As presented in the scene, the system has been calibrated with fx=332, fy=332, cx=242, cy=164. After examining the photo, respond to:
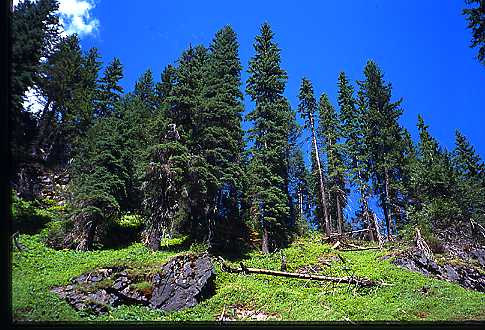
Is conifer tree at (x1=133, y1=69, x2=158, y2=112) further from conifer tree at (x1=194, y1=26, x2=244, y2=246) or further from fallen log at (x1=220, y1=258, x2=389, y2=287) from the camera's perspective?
fallen log at (x1=220, y1=258, x2=389, y2=287)

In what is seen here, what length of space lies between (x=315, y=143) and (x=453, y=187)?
10768 mm

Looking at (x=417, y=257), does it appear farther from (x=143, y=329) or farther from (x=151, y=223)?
(x=143, y=329)

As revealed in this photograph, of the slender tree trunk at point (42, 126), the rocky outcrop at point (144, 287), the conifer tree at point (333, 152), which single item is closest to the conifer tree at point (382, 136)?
the conifer tree at point (333, 152)

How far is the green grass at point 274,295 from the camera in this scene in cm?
1036

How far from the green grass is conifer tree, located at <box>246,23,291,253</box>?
4.06 meters

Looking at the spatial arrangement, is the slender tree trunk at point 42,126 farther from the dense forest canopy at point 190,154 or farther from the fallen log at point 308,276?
the fallen log at point 308,276

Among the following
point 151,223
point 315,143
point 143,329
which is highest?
point 315,143

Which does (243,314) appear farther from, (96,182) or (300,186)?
(300,186)

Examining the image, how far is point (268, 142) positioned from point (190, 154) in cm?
667

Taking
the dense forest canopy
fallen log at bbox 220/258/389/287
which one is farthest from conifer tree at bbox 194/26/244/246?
fallen log at bbox 220/258/389/287

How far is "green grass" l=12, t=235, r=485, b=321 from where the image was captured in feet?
34.0

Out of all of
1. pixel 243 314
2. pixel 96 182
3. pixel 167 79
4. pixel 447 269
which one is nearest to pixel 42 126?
pixel 96 182

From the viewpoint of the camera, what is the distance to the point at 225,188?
2091 cm

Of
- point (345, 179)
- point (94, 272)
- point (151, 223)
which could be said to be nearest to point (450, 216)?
point (345, 179)
